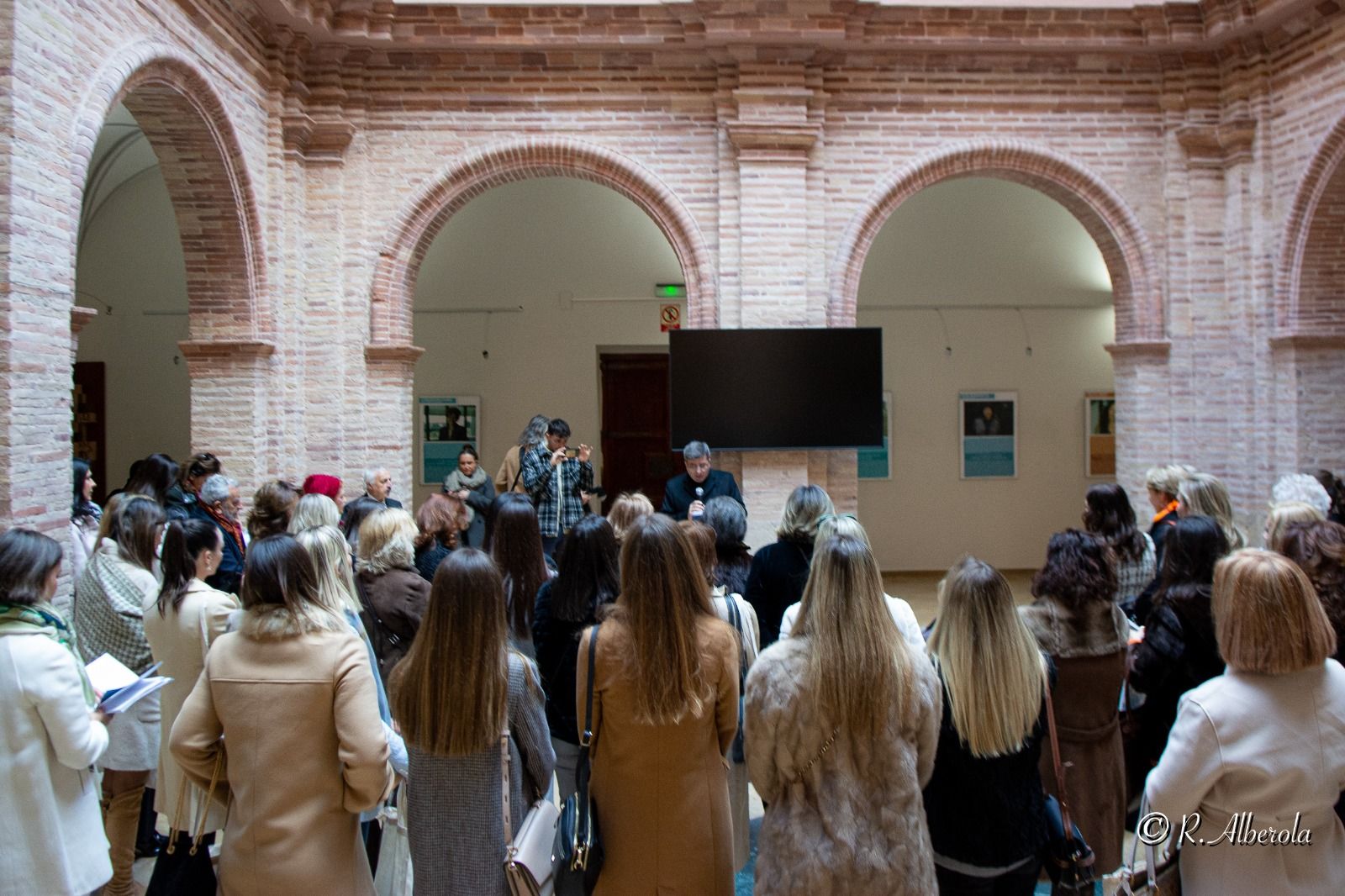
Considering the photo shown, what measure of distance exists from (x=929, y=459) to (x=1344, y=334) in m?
4.60

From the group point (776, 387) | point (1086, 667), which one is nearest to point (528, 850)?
point (1086, 667)

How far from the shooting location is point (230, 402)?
8.15 metres

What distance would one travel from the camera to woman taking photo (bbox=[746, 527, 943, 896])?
2.44m

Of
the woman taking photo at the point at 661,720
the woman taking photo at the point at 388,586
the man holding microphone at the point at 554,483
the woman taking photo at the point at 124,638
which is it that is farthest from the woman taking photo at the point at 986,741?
the man holding microphone at the point at 554,483

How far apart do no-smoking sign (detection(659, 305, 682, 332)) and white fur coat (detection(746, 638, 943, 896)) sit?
31.9 ft

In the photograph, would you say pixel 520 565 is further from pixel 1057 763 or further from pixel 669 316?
pixel 669 316

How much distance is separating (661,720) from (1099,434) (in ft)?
36.0

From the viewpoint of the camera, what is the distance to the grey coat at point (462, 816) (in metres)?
2.59

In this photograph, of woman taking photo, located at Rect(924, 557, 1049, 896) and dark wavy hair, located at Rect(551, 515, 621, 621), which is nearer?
woman taking photo, located at Rect(924, 557, 1049, 896)

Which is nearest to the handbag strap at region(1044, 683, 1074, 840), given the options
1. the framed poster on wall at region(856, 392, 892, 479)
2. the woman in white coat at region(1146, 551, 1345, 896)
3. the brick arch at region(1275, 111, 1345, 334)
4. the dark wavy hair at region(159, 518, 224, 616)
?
the woman in white coat at region(1146, 551, 1345, 896)

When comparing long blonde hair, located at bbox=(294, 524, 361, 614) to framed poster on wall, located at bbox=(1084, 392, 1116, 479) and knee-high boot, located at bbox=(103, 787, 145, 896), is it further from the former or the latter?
framed poster on wall, located at bbox=(1084, 392, 1116, 479)

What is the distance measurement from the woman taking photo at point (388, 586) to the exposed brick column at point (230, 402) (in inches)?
192

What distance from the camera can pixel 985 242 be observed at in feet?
39.8

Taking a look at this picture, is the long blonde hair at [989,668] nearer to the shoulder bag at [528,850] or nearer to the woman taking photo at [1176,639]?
the woman taking photo at [1176,639]
